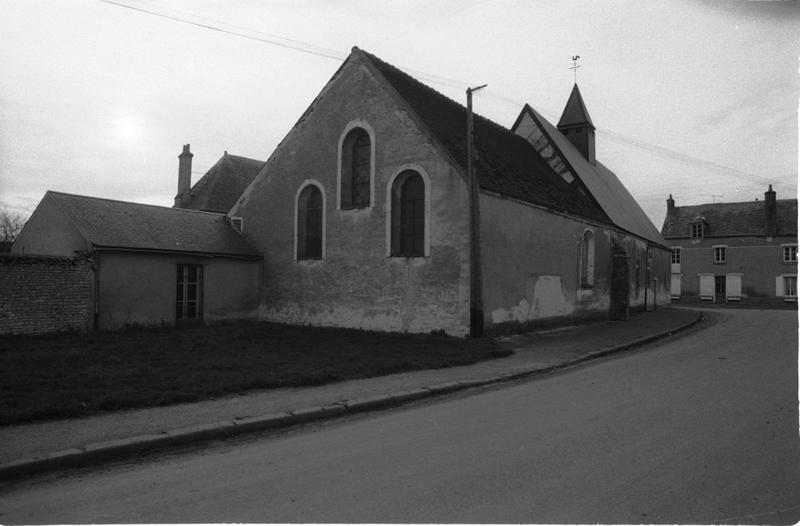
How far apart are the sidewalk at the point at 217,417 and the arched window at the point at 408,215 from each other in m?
5.69

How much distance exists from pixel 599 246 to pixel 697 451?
60.5ft

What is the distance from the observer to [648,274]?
29938 millimetres

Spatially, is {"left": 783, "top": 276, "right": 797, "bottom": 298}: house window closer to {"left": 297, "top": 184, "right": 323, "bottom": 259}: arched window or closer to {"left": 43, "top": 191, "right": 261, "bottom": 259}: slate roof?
{"left": 297, "top": 184, "right": 323, "bottom": 259}: arched window

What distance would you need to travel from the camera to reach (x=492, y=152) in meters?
19.2

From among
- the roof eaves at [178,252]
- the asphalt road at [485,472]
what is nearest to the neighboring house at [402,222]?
the roof eaves at [178,252]

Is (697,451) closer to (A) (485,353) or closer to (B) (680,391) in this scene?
(B) (680,391)

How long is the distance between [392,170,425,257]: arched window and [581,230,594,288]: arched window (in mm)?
8049

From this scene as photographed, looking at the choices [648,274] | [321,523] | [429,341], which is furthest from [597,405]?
[648,274]

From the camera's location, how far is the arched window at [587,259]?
21375 mm

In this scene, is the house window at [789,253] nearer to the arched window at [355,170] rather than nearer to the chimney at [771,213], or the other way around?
the chimney at [771,213]

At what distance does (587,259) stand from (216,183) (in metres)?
22.2

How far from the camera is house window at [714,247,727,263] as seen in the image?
156 ft

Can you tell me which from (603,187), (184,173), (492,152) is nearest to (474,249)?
(492,152)

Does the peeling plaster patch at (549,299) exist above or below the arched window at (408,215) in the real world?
below
